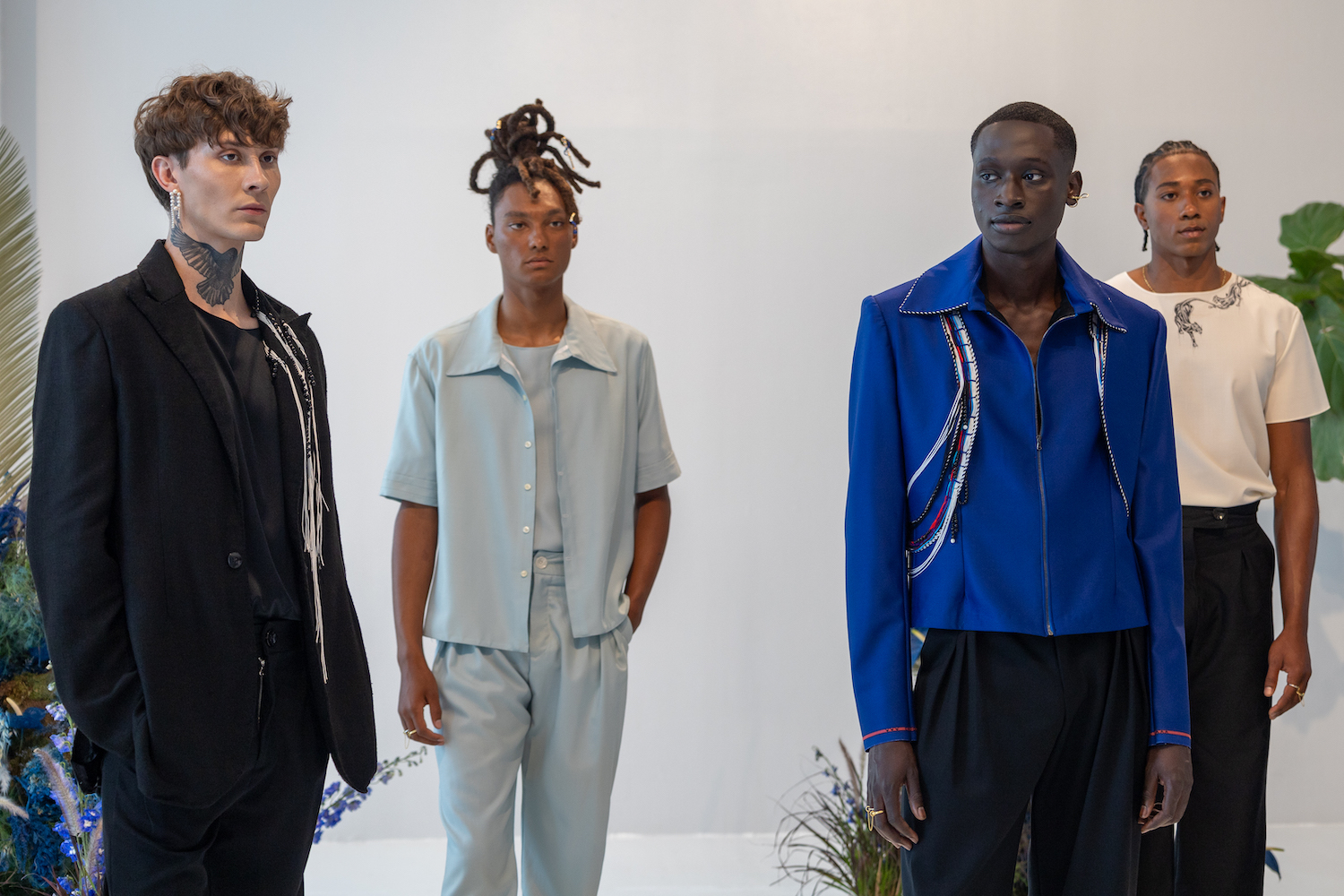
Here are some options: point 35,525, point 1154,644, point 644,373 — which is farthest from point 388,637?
point 1154,644

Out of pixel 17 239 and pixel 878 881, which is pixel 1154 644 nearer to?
pixel 878 881

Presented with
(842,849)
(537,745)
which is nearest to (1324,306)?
(842,849)

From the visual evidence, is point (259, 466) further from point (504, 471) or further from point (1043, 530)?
point (1043, 530)

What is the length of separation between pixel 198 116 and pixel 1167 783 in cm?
176

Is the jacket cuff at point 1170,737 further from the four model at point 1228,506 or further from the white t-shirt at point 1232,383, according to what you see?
the white t-shirt at point 1232,383

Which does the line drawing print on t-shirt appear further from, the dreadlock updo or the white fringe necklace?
the white fringe necklace

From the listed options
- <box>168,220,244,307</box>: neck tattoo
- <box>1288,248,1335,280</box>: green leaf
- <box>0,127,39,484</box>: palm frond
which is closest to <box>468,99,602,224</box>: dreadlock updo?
<box>168,220,244,307</box>: neck tattoo

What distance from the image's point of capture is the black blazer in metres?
1.40

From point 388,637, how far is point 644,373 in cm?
171

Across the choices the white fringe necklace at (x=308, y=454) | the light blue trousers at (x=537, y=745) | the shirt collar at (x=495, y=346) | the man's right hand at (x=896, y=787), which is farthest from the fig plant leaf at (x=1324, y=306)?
the white fringe necklace at (x=308, y=454)

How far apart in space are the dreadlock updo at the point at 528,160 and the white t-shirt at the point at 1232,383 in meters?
1.35

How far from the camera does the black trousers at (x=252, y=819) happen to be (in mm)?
1455

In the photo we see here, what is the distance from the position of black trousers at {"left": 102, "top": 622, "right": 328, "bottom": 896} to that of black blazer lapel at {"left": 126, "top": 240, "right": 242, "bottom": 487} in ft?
1.05

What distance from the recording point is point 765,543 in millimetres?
3717
